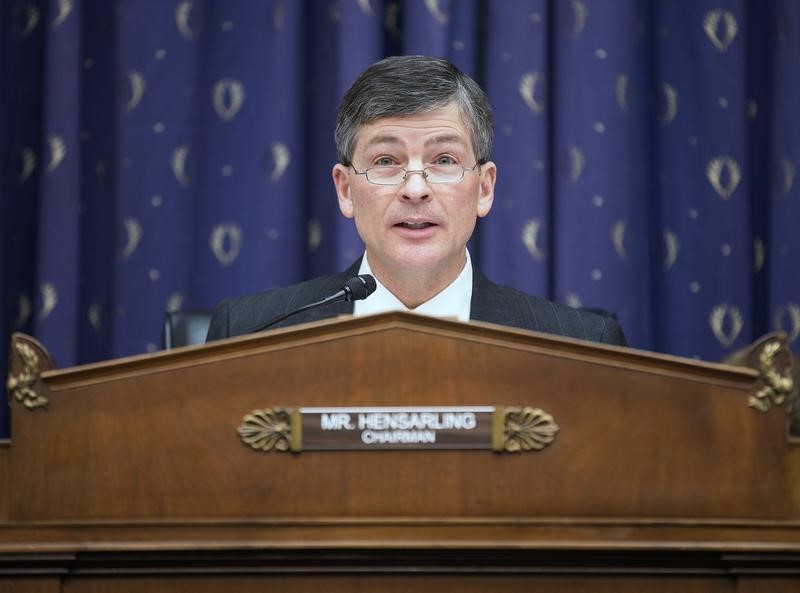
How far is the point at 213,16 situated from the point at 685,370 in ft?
8.35

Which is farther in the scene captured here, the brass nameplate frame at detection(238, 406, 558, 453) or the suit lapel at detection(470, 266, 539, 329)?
the suit lapel at detection(470, 266, 539, 329)

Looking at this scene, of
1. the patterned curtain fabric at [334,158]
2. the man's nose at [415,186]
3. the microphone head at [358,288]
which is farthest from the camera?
the patterned curtain fabric at [334,158]

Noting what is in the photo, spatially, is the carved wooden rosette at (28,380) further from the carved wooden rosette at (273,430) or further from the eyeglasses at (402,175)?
the eyeglasses at (402,175)

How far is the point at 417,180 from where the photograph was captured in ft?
7.22

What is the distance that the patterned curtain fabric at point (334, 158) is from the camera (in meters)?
3.42

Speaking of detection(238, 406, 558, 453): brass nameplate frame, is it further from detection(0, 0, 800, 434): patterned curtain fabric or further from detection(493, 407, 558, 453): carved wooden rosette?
detection(0, 0, 800, 434): patterned curtain fabric

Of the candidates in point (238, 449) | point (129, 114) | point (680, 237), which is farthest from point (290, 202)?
point (238, 449)

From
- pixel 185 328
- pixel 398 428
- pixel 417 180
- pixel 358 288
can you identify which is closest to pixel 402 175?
pixel 417 180

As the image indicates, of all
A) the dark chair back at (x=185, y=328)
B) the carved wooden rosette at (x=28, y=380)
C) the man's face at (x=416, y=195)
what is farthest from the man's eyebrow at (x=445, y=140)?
the carved wooden rosette at (x=28, y=380)

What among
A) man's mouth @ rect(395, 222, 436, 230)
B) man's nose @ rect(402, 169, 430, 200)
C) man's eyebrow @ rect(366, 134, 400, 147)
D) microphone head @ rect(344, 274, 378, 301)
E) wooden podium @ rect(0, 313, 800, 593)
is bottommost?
wooden podium @ rect(0, 313, 800, 593)

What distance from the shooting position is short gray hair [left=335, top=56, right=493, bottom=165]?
2.21m

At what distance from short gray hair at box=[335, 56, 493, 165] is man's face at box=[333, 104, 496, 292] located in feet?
0.06

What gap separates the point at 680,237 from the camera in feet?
11.5

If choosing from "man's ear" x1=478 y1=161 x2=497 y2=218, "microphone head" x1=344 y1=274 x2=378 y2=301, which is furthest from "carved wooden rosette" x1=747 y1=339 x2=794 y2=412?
"man's ear" x1=478 y1=161 x2=497 y2=218
